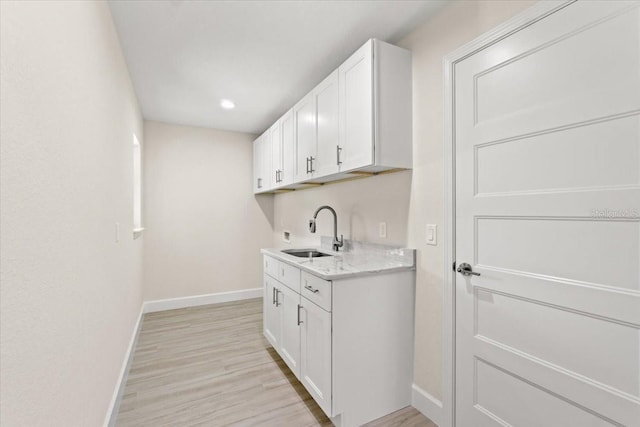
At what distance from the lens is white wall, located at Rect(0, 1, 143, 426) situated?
691mm

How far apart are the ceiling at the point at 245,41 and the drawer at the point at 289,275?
163 cm

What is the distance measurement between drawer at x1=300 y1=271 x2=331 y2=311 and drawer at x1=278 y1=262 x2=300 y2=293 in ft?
0.29

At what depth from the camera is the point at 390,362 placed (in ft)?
6.17

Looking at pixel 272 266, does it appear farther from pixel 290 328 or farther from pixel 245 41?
pixel 245 41

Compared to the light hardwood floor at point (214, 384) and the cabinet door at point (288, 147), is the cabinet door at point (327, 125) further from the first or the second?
the light hardwood floor at point (214, 384)

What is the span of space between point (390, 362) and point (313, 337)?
513 mm

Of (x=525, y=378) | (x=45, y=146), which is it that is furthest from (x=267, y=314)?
(x=45, y=146)

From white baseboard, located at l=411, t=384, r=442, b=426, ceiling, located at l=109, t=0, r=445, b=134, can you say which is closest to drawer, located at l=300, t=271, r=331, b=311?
white baseboard, located at l=411, t=384, r=442, b=426

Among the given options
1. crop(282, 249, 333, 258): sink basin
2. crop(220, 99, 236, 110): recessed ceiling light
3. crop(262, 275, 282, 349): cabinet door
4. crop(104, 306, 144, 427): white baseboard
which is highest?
crop(220, 99, 236, 110): recessed ceiling light

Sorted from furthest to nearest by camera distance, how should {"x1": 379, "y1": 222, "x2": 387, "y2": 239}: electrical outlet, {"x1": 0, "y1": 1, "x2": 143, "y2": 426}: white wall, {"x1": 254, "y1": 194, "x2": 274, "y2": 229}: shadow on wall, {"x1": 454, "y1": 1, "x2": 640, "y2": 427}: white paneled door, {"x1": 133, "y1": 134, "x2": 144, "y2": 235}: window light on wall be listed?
1. {"x1": 254, "y1": 194, "x2": 274, "y2": 229}: shadow on wall
2. {"x1": 133, "y1": 134, "x2": 144, "y2": 235}: window light on wall
3. {"x1": 379, "y1": 222, "x2": 387, "y2": 239}: electrical outlet
4. {"x1": 454, "y1": 1, "x2": 640, "y2": 427}: white paneled door
5. {"x1": 0, "y1": 1, "x2": 143, "y2": 426}: white wall

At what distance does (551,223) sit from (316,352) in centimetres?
145

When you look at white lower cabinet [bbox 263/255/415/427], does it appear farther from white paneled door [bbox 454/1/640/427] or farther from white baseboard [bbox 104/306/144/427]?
white baseboard [bbox 104/306/144/427]

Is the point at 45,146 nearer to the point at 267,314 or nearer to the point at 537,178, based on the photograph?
the point at 537,178

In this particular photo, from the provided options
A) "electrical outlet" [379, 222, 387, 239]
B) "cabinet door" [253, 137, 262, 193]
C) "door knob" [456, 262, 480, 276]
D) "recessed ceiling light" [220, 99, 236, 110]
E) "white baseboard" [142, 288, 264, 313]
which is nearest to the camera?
"door knob" [456, 262, 480, 276]
